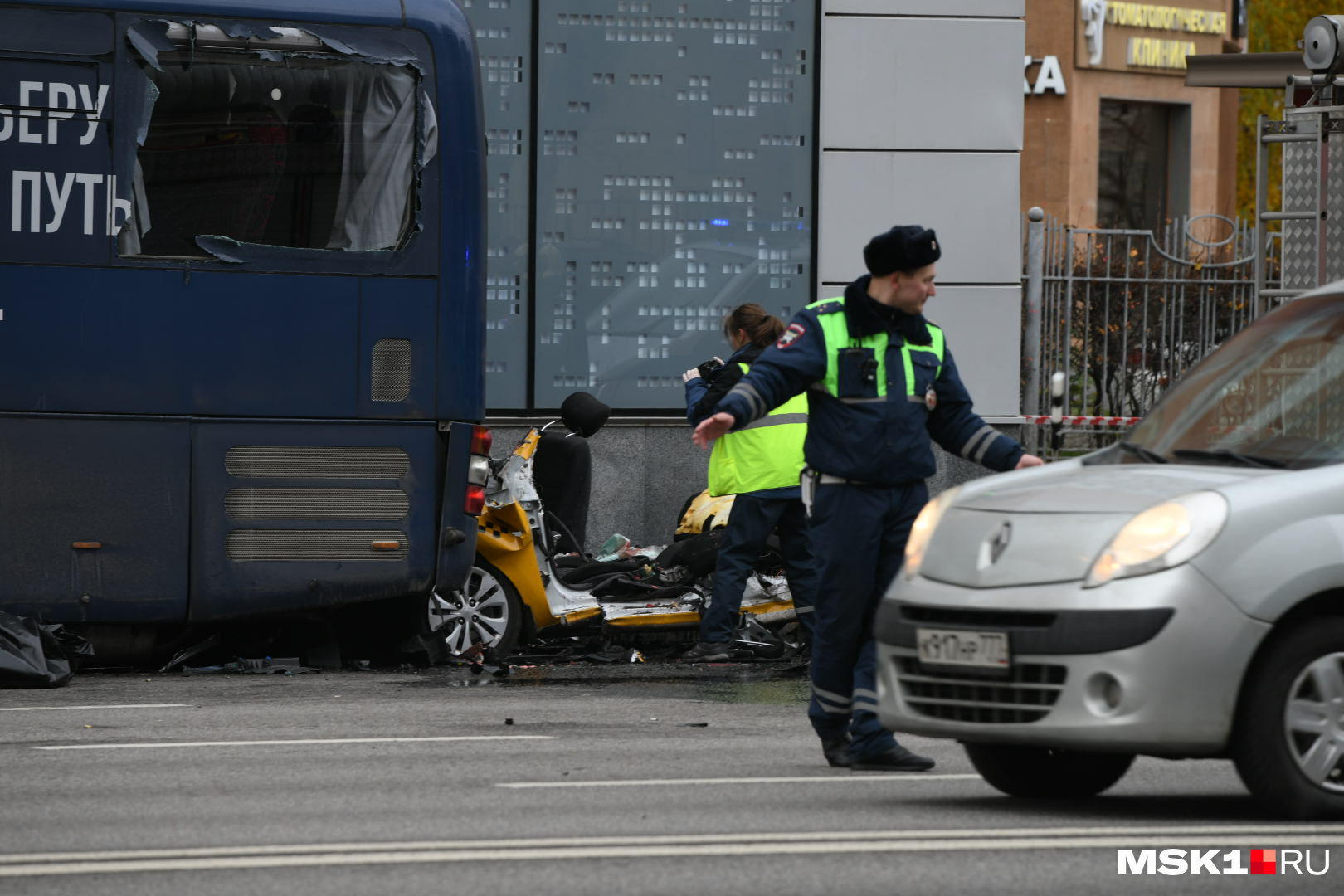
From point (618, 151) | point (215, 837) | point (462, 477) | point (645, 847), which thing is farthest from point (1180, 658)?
point (618, 151)

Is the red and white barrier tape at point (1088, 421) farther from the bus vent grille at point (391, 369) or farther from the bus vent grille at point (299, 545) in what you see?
the bus vent grille at point (299, 545)

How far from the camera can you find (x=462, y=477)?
1163cm

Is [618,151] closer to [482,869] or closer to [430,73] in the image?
[430,73]

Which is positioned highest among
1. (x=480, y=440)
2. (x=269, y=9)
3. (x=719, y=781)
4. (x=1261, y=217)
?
(x=269, y=9)

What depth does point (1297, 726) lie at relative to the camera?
250 inches

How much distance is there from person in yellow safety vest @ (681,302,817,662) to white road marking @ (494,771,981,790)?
167 inches

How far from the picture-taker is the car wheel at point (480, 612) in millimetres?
12422

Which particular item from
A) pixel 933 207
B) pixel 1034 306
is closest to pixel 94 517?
pixel 933 207

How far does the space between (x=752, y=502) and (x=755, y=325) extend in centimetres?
93

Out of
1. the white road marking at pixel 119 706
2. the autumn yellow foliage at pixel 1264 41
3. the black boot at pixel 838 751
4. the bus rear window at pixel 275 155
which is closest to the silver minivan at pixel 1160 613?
the black boot at pixel 838 751

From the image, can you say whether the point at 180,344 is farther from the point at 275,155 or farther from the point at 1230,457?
the point at 1230,457

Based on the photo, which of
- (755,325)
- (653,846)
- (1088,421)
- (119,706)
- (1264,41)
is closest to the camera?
Result: (653,846)

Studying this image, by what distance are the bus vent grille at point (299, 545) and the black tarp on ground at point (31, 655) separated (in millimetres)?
907

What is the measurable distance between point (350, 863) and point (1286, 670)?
250cm
